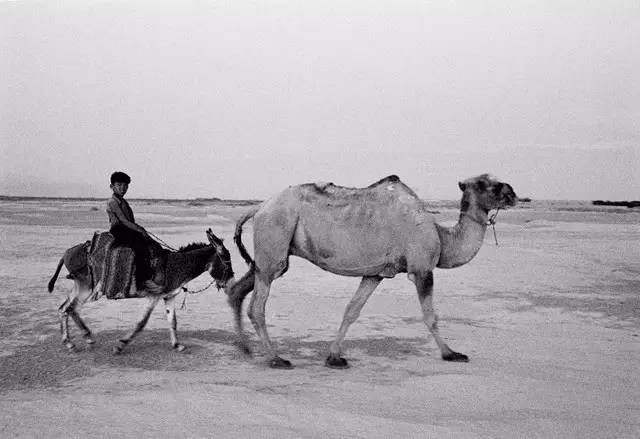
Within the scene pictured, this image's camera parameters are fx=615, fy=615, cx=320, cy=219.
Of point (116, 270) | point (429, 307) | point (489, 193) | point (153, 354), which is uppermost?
point (489, 193)

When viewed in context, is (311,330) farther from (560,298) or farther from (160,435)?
(560,298)

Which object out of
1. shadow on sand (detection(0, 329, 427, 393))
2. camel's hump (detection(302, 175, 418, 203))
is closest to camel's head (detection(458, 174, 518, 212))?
camel's hump (detection(302, 175, 418, 203))

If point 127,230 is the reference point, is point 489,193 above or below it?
above

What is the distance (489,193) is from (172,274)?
3897mm

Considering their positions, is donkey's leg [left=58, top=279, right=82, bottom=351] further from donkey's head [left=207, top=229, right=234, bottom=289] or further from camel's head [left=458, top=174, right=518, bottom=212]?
camel's head [left=458, top=174, right=518, bottom=212]

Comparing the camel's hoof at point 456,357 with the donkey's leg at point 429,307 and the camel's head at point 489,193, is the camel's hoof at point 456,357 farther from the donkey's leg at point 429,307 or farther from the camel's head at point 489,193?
the camel's head at point 489,193

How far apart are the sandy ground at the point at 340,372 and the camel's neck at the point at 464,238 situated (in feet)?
3.79

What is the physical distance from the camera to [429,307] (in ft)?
22.5

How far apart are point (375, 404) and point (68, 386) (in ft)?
9.51

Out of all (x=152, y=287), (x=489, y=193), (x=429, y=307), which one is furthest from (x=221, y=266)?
(x=489, y=193)

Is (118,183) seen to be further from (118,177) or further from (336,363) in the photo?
(336,363)

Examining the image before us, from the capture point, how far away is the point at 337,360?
6660mm

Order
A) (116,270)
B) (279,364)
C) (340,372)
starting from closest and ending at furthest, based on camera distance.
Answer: (340,372) < (279,364) < (116,270)

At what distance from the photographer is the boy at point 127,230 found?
7.27 m
